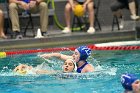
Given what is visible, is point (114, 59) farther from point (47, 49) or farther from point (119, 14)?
point (119, 14)

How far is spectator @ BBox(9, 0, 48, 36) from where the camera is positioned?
443 inches

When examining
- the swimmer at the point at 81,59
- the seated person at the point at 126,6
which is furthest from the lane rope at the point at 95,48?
the swimmer at the point at 81,59

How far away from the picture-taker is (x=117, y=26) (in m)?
12.8

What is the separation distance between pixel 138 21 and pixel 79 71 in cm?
519

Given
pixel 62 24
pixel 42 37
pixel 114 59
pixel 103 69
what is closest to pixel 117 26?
pixel 62 24

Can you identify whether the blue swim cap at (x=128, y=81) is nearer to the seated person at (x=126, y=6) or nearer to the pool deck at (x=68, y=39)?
the pool deck at (x=68, y=39)

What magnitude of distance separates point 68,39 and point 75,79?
152 inches

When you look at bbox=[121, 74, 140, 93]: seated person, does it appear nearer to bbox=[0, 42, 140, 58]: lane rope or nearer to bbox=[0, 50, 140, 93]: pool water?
bbox=[0, 50, 140, 93]: pool water

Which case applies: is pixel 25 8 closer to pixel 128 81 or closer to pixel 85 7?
pixel 85 7

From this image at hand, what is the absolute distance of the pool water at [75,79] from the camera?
707 cm

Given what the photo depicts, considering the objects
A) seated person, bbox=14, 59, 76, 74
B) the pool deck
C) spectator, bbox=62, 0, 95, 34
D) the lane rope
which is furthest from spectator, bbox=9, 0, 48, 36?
seated person, bbox=14, 59, 76, 74

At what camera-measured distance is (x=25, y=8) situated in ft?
37.1

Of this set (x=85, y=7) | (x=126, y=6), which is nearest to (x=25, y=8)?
(x=85, y=7)

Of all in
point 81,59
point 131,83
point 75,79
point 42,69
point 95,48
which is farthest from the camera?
point 95,48
